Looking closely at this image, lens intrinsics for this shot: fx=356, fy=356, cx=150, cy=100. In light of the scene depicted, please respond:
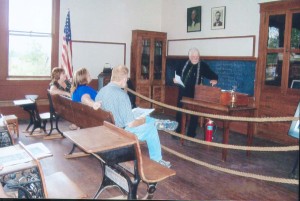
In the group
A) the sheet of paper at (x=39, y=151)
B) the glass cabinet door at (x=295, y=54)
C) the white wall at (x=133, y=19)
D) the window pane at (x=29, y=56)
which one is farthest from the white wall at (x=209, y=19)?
the sheet of paper at (x=39, y=151)

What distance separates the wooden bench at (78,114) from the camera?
4152mm

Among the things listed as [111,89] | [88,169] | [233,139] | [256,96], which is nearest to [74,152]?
[88,169]

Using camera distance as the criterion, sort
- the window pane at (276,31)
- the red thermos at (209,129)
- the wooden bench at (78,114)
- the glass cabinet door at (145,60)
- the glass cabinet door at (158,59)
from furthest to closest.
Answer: the glass cabinet door at (158,59)
the glass cabinet door at (145,60)
the window pane at (276,31)
the red thermos at (209,129)
the wooden bench at (78,114)

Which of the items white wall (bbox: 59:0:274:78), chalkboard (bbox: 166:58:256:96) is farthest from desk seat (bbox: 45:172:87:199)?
white wall (bbox: 59:0:274:78)

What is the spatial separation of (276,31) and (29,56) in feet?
17.1

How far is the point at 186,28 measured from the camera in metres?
8.68

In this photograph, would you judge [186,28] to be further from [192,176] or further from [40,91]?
[192,176]

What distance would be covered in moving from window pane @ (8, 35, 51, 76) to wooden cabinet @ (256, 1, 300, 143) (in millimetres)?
4684

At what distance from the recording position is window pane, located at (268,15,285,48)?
6250mm

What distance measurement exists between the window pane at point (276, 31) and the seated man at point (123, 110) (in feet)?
11.2

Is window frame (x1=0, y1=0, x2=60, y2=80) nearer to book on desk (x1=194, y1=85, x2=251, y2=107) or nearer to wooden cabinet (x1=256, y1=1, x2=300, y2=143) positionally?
book on desk (x1=194, y1=85, x2=251, y2=107)

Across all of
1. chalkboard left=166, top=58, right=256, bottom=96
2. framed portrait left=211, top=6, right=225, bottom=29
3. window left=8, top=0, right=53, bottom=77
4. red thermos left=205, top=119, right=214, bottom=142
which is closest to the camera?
red thermos left=205, top=119, right=214, bottom=142

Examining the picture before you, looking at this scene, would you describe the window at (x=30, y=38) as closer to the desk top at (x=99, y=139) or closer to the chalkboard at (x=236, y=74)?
the chalkboard at (x=236, y=74)

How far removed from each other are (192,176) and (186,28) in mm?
5068
